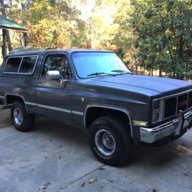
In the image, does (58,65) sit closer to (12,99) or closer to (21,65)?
(21,65)

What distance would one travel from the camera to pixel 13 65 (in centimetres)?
652

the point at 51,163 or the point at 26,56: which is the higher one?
the point at 26,56

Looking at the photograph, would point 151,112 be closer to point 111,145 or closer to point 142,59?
point 111,145

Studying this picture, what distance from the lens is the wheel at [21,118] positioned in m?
6.25

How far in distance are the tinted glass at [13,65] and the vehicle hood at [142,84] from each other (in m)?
2.45

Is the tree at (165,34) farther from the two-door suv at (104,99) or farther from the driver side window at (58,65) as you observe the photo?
the driver side window at (58,65)

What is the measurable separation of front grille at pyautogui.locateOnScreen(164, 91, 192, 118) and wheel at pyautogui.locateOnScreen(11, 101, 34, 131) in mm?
3408

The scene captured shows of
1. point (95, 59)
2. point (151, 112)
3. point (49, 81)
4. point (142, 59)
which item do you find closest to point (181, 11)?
point (142, 59)

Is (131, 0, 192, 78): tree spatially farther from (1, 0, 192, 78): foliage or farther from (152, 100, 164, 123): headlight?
(152, 100, 164, 123): headlight

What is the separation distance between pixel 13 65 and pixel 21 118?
1.30 meters

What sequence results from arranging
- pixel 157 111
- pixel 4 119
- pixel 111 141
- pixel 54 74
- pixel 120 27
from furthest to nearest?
1. pixel 120 27
2. pixel 4 119
3. pixel 54 74
4. pixel 111 141
5. pixel 157 111

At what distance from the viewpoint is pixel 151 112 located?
375 centimetres

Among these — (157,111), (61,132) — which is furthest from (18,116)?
(157,111)

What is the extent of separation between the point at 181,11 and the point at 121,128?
764 cm
